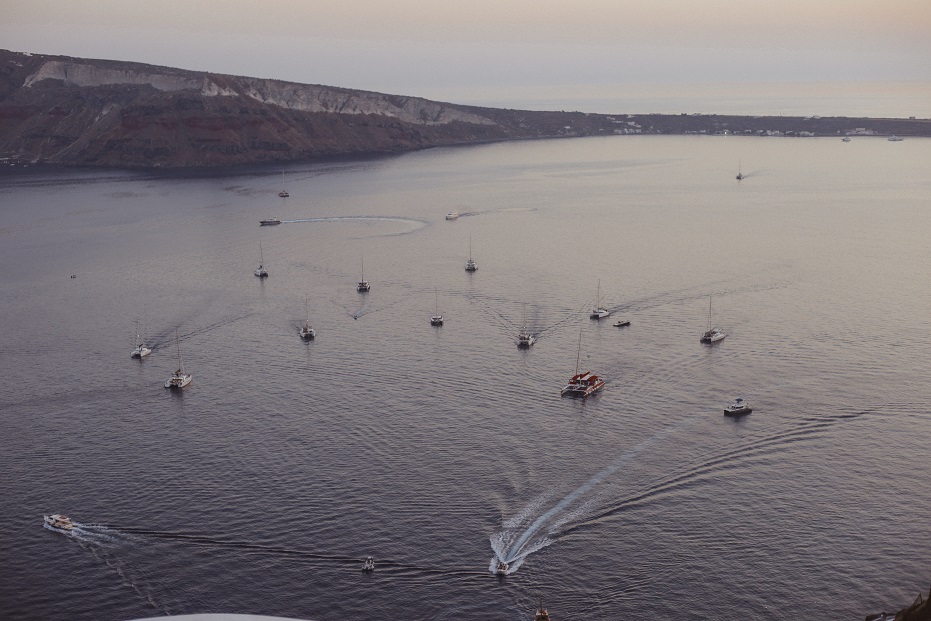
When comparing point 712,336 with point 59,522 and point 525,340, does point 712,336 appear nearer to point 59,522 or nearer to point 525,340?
point 525,340

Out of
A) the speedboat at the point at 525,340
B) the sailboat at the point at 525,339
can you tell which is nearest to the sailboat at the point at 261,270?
the sailboat at the point at 525,339

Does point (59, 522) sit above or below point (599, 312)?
below

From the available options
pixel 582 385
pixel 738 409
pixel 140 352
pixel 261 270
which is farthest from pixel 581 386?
pixel 261 270

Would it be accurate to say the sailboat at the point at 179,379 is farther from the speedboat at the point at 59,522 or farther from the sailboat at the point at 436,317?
the sailboat at the point at 436,317

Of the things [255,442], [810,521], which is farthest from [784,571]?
[255,442]

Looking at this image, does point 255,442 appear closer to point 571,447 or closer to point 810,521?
point 571,447

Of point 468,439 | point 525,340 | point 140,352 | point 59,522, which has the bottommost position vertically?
point 59,522

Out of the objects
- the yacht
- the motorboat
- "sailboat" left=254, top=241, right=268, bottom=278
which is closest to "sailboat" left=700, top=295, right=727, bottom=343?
the motorboat
